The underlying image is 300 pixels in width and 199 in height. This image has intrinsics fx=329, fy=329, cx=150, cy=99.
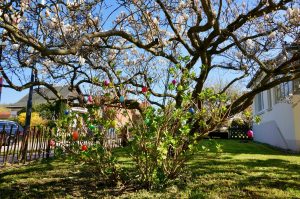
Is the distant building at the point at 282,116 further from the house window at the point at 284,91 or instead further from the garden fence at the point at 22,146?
the garden fence at the point at 22,146

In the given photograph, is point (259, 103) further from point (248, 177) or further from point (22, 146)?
point (22, 146)

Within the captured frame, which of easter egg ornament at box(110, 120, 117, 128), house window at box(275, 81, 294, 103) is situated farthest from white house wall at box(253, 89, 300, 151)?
easter egg ornament at box(110, 120, 117, 128)

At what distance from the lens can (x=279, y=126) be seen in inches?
709

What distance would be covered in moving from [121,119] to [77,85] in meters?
5.10

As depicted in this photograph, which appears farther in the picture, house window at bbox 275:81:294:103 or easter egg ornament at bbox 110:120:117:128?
house window at bbox 275:81:294:103

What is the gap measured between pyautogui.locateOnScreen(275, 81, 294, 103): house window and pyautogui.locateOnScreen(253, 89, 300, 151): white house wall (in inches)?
16.8

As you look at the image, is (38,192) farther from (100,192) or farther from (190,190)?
(190,190)

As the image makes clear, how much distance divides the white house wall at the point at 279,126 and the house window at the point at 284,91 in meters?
0.43

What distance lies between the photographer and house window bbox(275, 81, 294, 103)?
16245 mm

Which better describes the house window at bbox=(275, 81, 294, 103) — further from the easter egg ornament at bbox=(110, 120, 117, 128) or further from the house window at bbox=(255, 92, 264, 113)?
the easter egg ornament at bbox=(110, 120, 117, 128)

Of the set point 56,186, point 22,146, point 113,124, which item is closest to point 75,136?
point 113,124

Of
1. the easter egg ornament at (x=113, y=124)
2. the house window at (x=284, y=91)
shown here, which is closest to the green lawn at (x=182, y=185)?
the easter egg ornament at (x=113, y=124)

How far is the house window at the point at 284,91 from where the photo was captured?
16.2 m

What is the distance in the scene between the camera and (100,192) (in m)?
5.98
